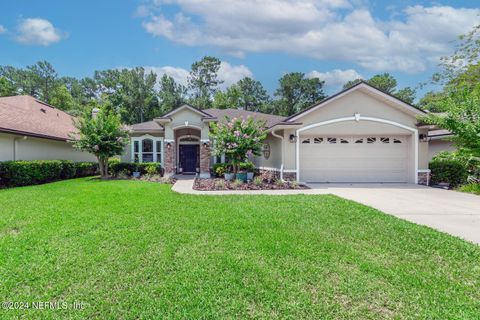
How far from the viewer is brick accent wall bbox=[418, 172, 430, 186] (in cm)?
1236

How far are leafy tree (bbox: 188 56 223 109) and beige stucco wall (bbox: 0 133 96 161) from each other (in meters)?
24.0

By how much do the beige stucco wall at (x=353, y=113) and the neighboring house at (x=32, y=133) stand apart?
1341 centimetres

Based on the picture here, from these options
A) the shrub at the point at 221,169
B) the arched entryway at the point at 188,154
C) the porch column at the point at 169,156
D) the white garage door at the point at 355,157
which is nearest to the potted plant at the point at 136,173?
the porch column at the point at 169,156

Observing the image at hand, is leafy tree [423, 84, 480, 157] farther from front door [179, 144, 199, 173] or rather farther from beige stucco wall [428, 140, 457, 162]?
front door [179, 144, 199, 173]

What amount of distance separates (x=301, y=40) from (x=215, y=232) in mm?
20108

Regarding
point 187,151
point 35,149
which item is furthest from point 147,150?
point 35,149

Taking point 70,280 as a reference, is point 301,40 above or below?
above

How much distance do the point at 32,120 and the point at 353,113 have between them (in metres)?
18.4

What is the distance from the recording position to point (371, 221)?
585cm

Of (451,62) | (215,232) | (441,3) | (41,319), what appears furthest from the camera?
(451,62)

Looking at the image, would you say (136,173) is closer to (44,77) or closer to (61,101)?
(61,101)

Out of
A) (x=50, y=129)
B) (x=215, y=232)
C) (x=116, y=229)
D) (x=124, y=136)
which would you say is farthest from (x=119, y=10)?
(x=215, y=232)

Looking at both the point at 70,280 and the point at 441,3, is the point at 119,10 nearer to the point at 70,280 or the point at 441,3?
the point at 70,280

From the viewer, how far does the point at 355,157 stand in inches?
507
